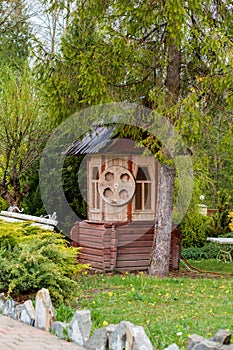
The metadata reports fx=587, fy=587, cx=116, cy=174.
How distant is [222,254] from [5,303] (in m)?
9.21

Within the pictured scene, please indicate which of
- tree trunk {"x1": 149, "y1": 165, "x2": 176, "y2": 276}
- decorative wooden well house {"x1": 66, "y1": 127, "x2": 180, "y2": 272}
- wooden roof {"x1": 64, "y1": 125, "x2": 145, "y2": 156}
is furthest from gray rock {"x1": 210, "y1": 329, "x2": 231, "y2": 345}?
decorative wooden well house {"x1": 66, "y1": 127, "x2": 180, "y2": 272}

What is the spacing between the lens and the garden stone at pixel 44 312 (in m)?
5.85

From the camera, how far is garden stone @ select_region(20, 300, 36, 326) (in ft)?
20.0

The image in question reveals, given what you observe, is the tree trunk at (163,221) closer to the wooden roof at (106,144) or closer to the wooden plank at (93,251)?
the wooden roof at (106,144)

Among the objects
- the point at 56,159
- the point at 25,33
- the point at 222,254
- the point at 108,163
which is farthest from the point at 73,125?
the point at 25,33

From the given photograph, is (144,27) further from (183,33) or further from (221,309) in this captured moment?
(221,309)

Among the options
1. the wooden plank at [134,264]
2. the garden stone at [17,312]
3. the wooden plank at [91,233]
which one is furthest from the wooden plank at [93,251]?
the garden stone at [17,312]

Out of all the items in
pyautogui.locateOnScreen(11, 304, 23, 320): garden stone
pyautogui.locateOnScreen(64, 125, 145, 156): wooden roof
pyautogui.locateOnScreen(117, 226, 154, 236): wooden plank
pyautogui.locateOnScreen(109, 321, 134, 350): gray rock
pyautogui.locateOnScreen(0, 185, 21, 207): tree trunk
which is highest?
pyautogui.locateOnScreen(64, 125, 145, 156): wooden roof

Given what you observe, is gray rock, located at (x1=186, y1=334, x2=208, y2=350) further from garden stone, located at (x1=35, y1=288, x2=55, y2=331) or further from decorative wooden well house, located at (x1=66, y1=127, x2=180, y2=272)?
decorative wooden well house, located at (x1=66, y1=127, x2=180, y2=272)

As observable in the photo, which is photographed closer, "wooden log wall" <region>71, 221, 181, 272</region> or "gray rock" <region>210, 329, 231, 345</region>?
"gray rock" <region>210, 329, 231, 345</region>

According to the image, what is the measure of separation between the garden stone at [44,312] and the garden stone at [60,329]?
0.46ft

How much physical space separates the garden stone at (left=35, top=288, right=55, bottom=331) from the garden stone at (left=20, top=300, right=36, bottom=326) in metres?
0.17

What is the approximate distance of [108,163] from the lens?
1141 centimetres

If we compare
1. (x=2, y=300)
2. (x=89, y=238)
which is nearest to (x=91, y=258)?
(x=89, y=238)
